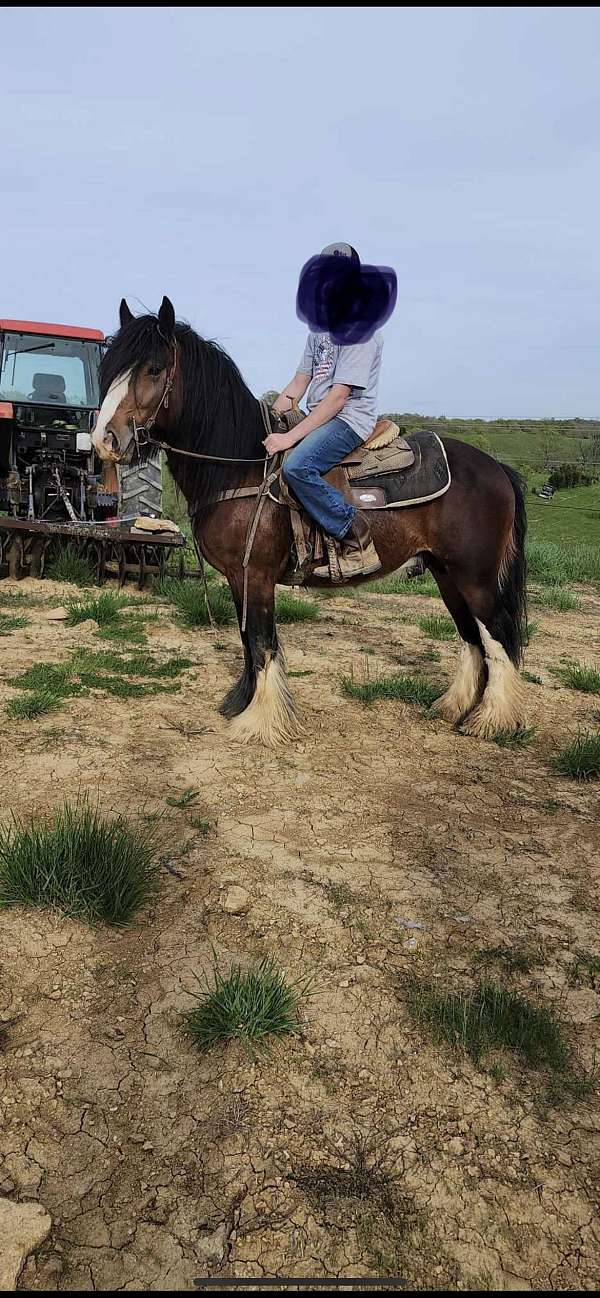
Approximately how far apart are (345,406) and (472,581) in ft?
4.67

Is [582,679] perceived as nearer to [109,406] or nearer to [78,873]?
[109,406]

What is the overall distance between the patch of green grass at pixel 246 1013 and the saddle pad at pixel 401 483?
3039 millimetres

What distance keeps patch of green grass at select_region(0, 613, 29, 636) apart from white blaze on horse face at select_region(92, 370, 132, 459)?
2.93m

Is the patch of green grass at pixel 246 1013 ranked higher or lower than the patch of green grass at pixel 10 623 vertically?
higher

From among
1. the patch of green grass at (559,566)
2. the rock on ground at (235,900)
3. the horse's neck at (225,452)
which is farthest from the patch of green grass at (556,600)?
the rock on ground at (235,900)

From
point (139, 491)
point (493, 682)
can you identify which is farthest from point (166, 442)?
point (139, 491)

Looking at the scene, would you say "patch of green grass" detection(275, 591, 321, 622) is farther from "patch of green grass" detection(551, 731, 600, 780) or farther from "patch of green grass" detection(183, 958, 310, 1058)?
"patch of green grass" detection(183, 958, 310, 1058)

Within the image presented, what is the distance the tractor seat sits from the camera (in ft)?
30.5

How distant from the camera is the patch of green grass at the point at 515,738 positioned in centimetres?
474

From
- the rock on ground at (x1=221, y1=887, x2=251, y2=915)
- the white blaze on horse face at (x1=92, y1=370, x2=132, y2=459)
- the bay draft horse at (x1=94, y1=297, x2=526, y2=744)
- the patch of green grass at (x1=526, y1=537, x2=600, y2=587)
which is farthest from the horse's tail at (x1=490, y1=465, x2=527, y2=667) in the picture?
the patch of green grass at (x1=526, y1=537, x2=600, y2=587)

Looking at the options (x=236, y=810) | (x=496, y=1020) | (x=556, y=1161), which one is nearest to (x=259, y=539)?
(x=236, y=810)

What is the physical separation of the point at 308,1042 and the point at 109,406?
338cm

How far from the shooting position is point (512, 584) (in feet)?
16.1

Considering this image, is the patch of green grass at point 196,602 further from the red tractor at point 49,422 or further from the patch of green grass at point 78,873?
the patch of green grass at point 78,873
